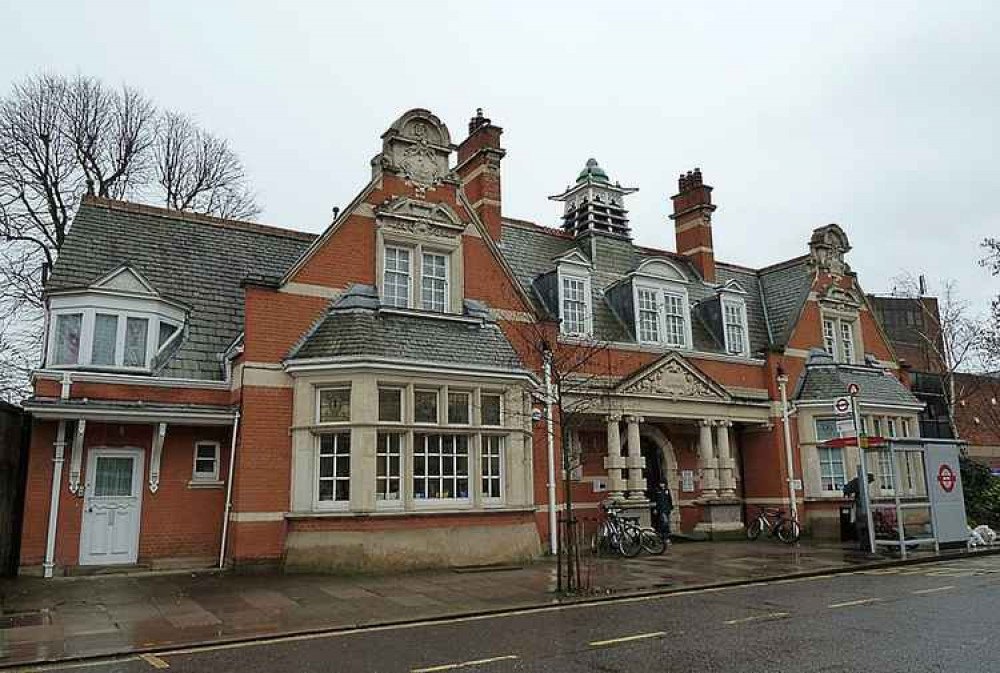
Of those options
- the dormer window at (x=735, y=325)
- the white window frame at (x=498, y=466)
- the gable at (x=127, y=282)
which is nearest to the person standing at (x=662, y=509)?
the dormer window at (x=735, y=325)

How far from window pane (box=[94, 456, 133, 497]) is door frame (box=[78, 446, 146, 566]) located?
0.08 metres

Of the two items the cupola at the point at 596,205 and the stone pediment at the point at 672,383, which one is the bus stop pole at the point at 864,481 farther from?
the cupola at the point at 596,205

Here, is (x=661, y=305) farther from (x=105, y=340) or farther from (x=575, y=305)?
(x=105, y=340)

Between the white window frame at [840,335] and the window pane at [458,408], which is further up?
the white window frame at [840,335]

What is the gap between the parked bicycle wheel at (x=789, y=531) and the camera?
21312 millimetres

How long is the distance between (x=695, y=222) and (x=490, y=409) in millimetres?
13338

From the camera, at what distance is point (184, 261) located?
17969 mm

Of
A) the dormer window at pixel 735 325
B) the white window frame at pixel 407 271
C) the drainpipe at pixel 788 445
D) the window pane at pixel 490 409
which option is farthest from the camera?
the dormer window at pixel 735 325

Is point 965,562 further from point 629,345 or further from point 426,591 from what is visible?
point 426,591

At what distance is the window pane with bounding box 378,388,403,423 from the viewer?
15.7 metres

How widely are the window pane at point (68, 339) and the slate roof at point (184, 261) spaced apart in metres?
0.67

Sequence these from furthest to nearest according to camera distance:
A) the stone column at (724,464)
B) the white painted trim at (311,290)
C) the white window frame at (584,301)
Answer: the stone column at (724,464) < the white window frame at (584,301) < the white painted trim at (311,290)

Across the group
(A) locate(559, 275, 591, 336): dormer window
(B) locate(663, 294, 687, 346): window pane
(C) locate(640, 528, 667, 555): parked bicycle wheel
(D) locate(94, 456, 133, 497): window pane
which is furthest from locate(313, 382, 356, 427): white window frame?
(B) locate(663, 294, 687, 346): window pane

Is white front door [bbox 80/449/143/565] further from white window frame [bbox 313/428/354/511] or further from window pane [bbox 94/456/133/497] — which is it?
white window frame [bbox 313/428/354/511]
